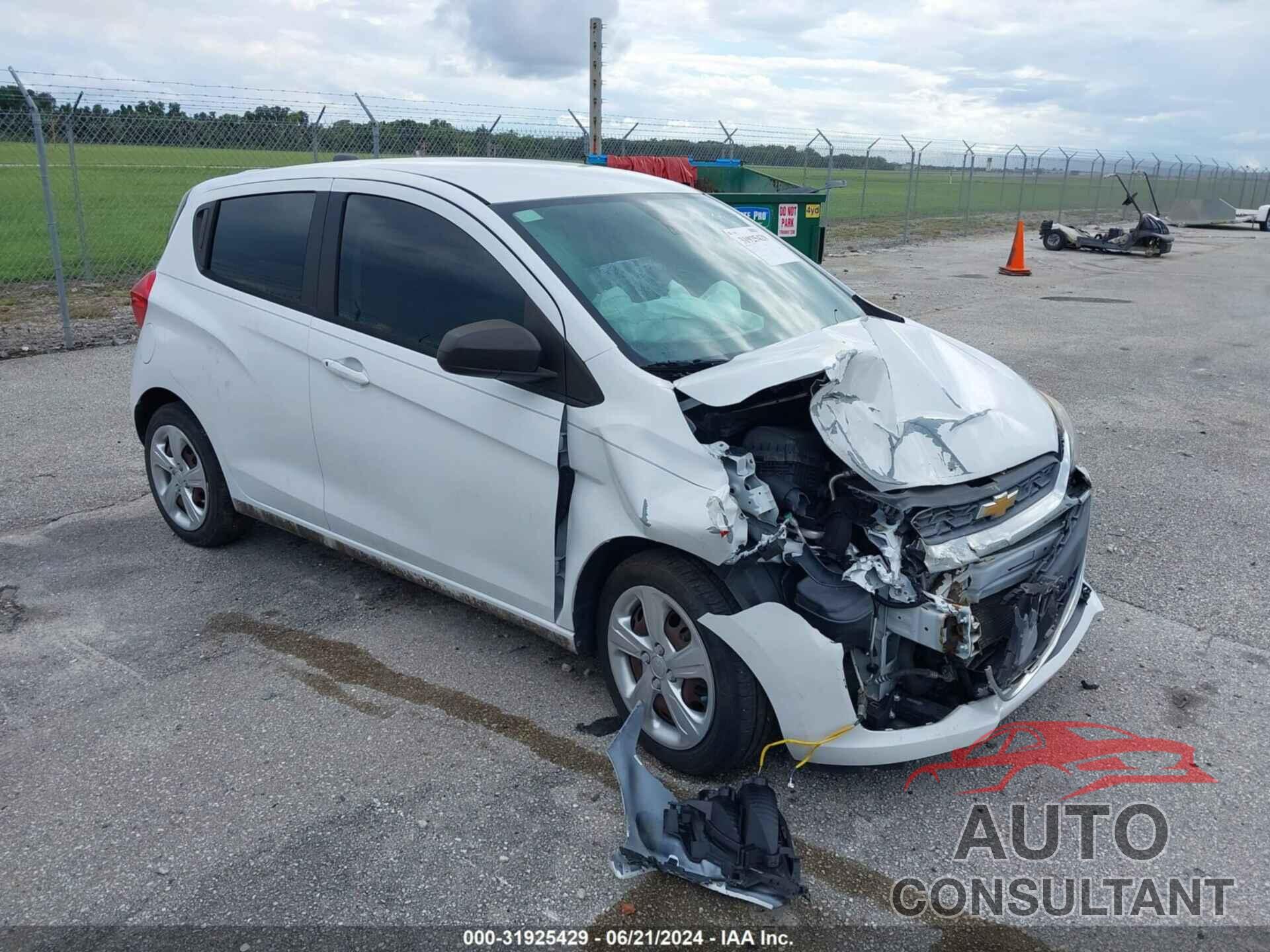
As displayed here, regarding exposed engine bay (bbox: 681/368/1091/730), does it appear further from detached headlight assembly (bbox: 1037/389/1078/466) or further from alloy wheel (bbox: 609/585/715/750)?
detached headlight assembly (bbox: 1037/389/1078/466)

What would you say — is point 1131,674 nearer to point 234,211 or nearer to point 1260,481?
point 1260,481

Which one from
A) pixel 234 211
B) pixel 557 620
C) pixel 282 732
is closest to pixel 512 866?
pixel 557 620

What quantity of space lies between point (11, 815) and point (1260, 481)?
6.53 meters

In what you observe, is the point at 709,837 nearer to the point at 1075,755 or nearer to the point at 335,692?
the point at 1075,755

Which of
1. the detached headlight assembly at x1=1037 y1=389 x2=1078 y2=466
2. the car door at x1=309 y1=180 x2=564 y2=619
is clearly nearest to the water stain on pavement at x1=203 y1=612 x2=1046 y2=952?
the car door at x1=309 y1=180 x2=564 y2=619

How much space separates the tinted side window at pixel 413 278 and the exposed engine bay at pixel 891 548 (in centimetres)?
95

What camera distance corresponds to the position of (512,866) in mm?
2900

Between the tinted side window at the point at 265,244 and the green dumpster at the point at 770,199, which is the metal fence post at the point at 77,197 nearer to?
the green dumpster at the point at 770,199

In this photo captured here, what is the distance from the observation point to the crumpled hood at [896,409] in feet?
10.1

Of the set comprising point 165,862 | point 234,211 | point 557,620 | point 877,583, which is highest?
point 234,211

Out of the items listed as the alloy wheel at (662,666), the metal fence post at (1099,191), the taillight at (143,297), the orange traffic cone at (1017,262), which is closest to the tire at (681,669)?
the alloy wheel at (662,666)

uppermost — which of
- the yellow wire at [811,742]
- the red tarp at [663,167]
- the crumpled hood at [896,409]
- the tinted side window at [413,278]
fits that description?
the red tarp at [663,167]

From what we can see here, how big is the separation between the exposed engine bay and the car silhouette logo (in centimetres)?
37

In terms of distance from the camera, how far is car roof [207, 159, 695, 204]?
12.6ft
